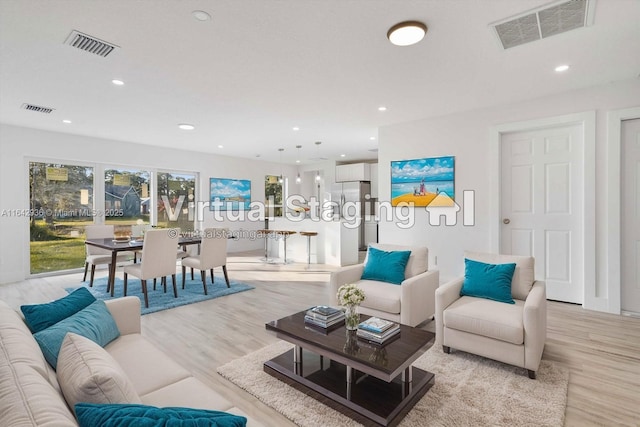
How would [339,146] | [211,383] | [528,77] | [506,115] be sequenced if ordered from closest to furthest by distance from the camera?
[211,383]
[528,77]
[506,115]
[339,146]

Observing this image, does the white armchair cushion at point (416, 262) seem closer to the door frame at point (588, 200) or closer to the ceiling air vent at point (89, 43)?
the door frame at point (588, 200)

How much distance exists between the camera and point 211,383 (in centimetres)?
222

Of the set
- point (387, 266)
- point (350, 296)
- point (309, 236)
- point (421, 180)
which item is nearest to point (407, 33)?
point (350, 296)

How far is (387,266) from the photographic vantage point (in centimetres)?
334

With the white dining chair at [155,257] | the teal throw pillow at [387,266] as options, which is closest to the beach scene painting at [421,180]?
the teal throw pillow at [387,266]

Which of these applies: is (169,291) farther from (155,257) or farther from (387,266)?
(387,266)

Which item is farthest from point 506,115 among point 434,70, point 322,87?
point 322,87

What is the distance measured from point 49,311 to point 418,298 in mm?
2714

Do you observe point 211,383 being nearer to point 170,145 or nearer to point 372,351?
point 372,351

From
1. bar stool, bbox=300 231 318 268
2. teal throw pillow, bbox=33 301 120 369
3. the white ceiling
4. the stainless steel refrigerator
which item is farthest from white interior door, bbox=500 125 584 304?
teal throw pillow, bbox=33 301 120 369

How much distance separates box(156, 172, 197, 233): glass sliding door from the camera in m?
7.11

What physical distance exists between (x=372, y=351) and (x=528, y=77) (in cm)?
329

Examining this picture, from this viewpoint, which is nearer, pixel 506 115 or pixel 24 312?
pixel 24 312

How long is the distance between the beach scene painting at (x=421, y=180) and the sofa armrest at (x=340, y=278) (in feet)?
6.82
